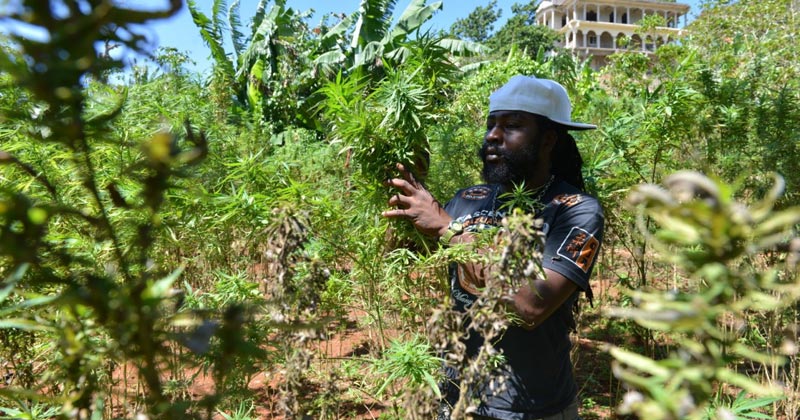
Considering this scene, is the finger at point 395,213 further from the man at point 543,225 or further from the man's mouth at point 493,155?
the man's mouth at point 493,155

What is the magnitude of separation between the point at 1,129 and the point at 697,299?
2.09 meters

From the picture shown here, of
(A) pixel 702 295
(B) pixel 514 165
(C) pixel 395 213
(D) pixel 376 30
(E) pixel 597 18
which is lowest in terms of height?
(A) pixel 702 295

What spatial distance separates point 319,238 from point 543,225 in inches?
21.9

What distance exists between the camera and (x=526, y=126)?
1743mm

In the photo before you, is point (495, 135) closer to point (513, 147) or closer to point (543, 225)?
point (513, 147)

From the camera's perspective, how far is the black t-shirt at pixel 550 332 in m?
1.54

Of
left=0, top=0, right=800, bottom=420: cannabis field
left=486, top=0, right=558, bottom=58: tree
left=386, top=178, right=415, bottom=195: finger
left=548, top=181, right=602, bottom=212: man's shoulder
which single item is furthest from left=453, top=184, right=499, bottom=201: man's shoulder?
left=486, top=0, right=558, bottom=58: tree

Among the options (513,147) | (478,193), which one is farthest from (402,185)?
(478,193)

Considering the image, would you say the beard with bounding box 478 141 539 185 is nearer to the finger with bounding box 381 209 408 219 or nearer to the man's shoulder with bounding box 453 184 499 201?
the man's shoulder with bounding box 453 184 499 201

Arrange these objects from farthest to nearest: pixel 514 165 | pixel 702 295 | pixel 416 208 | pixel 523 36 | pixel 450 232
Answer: pixel 523 36
pixel 514 165
pixel 416 208
pixel 450 232
pixel 702 295

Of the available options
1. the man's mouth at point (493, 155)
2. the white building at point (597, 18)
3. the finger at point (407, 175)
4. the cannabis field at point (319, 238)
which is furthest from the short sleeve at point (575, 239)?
the white building at point (597, 18)

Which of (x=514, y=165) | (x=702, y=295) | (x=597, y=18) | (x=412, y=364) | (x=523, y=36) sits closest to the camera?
(x=702, y=295)

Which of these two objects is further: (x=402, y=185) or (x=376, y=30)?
(x=376, y=30)

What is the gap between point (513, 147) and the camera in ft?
5.66
